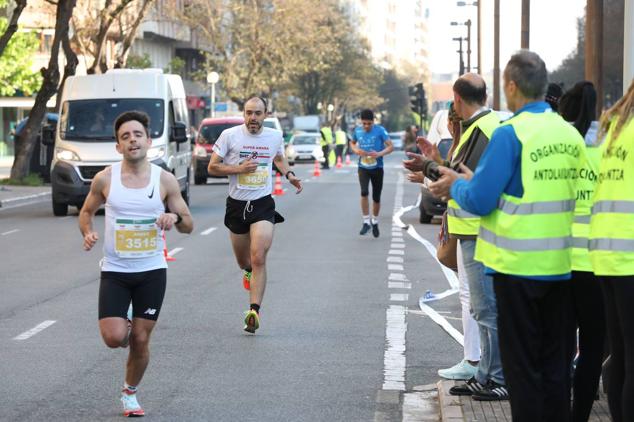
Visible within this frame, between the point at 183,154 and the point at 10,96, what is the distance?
40.3 m

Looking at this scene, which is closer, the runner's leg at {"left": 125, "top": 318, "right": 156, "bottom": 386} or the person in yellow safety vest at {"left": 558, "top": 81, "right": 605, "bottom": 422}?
the person in yellow safety vest at {"left": 558, "top": 81, "right": 605, "bottom": 422}

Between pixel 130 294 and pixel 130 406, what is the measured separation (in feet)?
2.01

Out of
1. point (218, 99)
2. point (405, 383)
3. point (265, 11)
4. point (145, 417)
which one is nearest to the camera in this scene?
point (145, 417)

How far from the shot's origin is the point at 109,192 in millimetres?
7891

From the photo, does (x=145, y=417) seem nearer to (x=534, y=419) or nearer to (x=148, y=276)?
(x=148, y=276)

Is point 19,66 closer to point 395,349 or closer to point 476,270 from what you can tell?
point 395,349

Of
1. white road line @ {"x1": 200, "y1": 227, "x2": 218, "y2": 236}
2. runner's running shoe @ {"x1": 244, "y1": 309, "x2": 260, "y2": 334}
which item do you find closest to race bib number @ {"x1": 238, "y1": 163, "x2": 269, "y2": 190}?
runner's running shoe @ {"x1": 244, "y1": 309, "x2": 260, "y2": 334}

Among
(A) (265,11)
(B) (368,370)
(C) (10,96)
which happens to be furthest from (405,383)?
(A) (265,11)

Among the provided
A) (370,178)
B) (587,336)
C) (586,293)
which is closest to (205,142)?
(370,178)

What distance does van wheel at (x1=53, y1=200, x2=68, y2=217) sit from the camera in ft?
87.2

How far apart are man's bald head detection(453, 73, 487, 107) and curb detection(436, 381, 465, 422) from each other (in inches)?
64.3

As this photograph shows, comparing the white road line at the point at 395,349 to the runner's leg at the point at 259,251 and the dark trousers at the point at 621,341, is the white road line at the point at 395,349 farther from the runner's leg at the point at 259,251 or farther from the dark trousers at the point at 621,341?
the dark trousers at the point at 621,341

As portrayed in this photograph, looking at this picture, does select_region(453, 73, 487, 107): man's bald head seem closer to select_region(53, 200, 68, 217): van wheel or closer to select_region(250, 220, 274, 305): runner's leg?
select_region(250, 220, 274, 305): runner's leg

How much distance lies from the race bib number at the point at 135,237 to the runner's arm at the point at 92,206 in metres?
0.15
